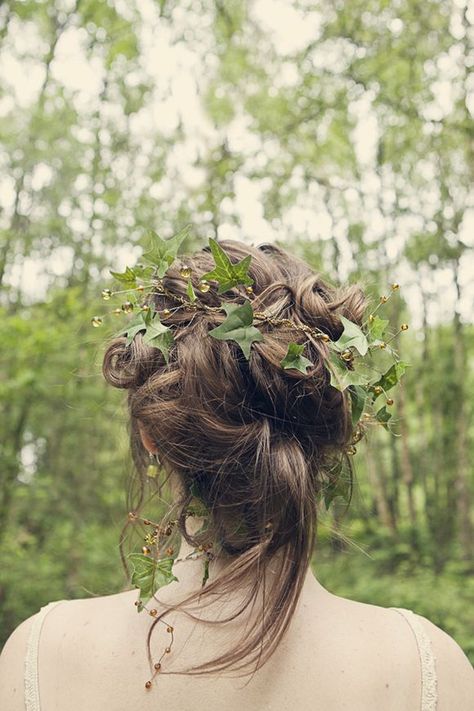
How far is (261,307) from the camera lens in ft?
4.50

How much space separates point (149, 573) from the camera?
133 cm

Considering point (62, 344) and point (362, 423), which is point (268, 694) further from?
point (62, 344)

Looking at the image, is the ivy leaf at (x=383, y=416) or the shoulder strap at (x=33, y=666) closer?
the shoulder strap at (x=33, y=666)

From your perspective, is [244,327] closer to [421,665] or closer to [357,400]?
[357,400]

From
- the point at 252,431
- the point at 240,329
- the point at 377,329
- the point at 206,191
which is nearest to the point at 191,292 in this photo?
the point at 240,329

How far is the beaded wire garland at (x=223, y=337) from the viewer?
4.25ft

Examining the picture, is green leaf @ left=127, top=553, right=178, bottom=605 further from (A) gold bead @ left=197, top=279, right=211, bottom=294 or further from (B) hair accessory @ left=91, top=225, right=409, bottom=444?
(A) gold bead @ left=197, top=279, right=211, bottom=294

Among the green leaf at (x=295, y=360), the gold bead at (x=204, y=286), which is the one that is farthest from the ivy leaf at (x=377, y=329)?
the gold bead at (x=204, y=286)

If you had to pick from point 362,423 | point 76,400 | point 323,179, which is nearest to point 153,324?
point 362,423

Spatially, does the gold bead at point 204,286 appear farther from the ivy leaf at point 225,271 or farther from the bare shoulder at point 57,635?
the bare shoulder at point 57,635

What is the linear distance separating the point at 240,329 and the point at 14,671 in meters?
0.79

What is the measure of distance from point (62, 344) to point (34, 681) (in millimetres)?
3819

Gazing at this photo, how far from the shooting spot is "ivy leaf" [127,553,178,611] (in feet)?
4.33

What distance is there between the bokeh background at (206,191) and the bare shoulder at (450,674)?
11.6ft
